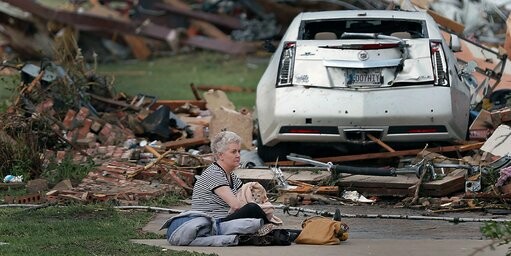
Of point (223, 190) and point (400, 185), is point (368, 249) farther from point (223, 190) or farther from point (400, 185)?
point (400, 185)

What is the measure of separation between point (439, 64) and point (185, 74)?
1515 cm

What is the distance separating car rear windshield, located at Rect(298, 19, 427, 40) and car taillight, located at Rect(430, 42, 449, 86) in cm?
37

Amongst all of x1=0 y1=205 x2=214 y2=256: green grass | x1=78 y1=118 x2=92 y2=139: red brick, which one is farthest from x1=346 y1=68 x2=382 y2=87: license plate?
x1=78 y1=118 x2=92 y2=139: red brick

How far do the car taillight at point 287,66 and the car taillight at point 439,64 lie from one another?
162cm

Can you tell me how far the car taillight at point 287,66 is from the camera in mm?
14930

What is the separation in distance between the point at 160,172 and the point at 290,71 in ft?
6.24

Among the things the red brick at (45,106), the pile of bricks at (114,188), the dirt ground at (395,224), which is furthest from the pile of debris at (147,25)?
the dirt ground at (395,224)

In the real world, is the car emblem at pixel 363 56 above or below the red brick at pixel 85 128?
above

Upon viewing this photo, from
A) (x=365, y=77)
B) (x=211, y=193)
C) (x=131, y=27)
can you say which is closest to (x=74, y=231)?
(x=211, y=193)

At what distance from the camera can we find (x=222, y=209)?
1048cm

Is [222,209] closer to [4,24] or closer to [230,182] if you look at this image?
[230,182]

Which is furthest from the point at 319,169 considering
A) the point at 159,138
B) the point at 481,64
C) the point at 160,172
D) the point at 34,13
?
the point at 34,13

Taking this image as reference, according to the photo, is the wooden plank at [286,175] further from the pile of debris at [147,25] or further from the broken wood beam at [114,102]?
the pile of debris at [147,25]

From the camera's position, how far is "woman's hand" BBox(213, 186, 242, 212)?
33.9ft
